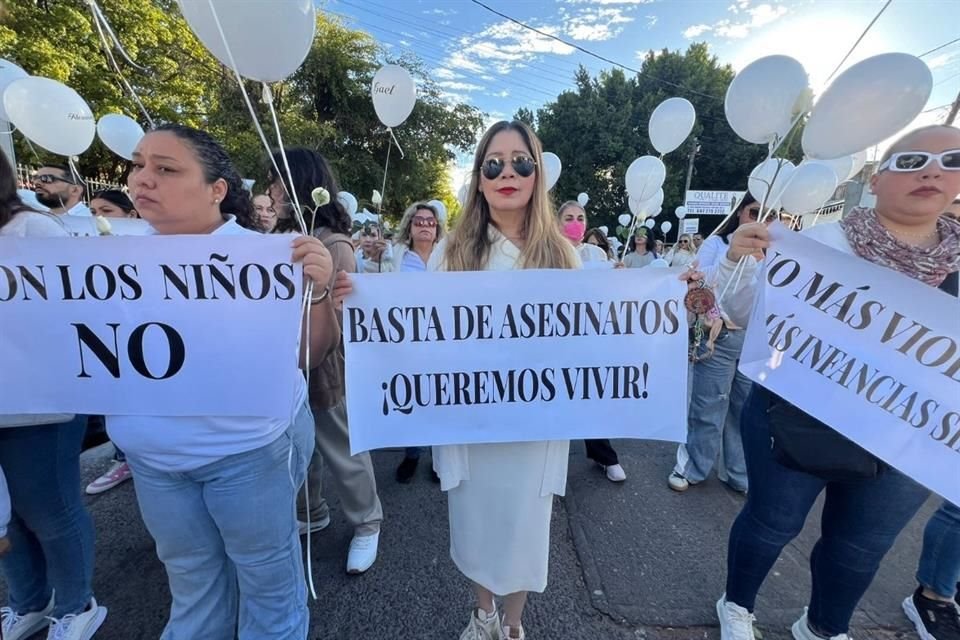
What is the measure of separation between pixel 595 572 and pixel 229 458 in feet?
6.16

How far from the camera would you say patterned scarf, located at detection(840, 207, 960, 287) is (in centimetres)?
141

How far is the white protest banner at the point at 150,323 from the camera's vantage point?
53.2 inches

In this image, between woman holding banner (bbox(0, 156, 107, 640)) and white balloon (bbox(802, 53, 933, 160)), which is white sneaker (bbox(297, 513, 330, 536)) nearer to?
woman holding banner (bbox(0, 156, 107, 640))

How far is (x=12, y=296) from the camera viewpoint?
1.36m

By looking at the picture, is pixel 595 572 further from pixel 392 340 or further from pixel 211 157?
pixel 211 157

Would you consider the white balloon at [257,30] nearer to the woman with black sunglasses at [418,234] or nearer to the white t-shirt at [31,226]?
the white t-shirt at [31,226]

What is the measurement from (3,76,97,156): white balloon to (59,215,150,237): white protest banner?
2.26ft

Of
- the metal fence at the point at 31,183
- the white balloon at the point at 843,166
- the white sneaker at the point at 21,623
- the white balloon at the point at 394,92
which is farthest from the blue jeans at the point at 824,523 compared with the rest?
the metal fence at the point at 31,183

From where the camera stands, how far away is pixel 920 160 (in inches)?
53.7

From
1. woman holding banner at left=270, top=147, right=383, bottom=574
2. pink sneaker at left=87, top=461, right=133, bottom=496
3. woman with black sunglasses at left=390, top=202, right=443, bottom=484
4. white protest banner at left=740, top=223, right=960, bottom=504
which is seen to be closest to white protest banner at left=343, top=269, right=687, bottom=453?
white protest banner at left=740, top=223, right=960, bottom=504

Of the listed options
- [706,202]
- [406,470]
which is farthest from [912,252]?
[706,202]

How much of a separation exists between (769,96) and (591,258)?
1666 mm

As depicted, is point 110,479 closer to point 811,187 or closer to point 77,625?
point 77,625

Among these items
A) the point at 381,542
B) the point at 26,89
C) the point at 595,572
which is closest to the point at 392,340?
the point at 381,542
